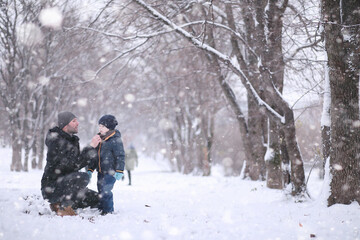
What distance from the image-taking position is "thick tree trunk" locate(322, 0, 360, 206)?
5.41 meters

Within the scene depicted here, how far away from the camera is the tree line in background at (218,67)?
5551 mm

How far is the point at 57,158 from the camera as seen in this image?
4836mm

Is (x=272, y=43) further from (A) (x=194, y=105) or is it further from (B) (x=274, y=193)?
(A) (x=194, y=105)

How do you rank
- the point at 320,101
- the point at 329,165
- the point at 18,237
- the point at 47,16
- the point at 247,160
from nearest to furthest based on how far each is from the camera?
the point at 18,237, the point at 329,165, the point at 320,101, the point at 247,160, the point at 47,16

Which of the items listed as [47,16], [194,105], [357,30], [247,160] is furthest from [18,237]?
[194,105]

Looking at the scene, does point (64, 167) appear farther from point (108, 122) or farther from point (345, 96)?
point (345, 96)

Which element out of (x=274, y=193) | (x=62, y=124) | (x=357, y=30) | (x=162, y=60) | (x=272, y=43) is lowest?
(x=274, y=193)

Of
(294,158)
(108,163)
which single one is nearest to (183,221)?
(108,163)

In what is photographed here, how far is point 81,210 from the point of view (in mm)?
5344

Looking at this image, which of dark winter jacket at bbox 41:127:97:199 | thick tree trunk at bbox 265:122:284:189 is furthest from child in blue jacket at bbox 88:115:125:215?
thick tree trunk at bbox 265:122:284:189

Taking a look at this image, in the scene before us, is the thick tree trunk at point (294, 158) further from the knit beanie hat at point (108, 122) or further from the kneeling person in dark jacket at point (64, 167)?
the kneeling person in dark jacket at point (64, 167)

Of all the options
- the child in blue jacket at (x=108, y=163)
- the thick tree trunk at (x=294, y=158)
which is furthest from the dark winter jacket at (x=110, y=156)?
the thick tree trunk at (x=294, y=158)

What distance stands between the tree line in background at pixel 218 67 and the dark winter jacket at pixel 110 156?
8.60 ft

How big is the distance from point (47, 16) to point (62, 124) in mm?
10351
